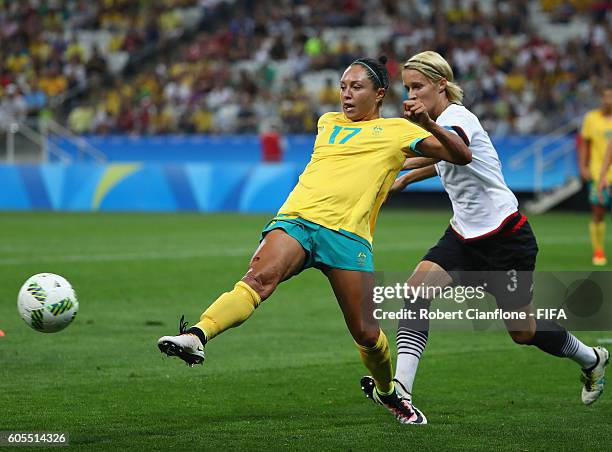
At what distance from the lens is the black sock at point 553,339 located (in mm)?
7180

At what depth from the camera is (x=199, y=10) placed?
3925 centimetres

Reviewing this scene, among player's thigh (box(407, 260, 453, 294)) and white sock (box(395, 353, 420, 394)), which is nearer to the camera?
white sock (box(395, 353, 420, 394))

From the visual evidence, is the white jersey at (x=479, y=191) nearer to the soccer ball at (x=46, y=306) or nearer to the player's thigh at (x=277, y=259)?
the player's thigh at (x=277, y=259)

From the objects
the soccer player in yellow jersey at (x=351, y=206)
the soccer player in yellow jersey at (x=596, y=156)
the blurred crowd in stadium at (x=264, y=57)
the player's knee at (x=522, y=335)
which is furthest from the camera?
the blurred crowd in stadium at (x=264, y=57)

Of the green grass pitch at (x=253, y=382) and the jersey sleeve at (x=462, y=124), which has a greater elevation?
the jersey sleeve at (x=462, y=124)

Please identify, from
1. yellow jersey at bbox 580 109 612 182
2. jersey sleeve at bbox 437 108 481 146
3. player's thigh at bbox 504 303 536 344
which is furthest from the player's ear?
yellow jersey at bbox 580 109 612 182

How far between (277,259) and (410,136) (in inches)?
40.7

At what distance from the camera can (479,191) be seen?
23.5 feet

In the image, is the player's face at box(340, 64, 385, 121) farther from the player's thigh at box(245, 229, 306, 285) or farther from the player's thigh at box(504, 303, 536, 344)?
the player's thigh at box(504, 303, 536, 344)

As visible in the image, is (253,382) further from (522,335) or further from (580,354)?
(580,354)

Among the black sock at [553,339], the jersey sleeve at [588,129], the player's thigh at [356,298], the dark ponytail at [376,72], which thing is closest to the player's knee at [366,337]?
the player's thigh at [356,298]

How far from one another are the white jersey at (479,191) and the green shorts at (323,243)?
41.2 inches

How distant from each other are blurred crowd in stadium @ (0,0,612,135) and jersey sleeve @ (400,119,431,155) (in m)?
21.0

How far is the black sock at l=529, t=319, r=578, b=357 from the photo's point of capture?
23.6ft
